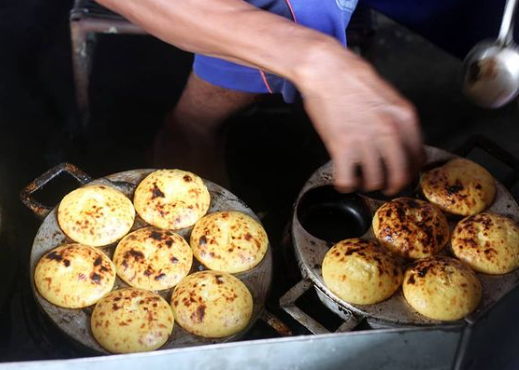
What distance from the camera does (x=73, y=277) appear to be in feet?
6.77

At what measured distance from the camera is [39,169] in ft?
11.0

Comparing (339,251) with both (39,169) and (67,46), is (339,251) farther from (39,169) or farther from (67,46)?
(67,46)

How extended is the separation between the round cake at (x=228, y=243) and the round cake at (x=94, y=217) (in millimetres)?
262

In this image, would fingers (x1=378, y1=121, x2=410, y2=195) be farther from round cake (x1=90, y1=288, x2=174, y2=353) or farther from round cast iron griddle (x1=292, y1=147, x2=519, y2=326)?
round cake (x1=90, y1=288, x2=174, y2=353)

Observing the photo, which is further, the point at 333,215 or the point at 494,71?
the point at 333,215

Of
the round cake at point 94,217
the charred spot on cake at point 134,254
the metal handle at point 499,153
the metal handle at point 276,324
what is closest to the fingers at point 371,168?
the metal handle at point 276,324

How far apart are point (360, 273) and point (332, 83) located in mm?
718

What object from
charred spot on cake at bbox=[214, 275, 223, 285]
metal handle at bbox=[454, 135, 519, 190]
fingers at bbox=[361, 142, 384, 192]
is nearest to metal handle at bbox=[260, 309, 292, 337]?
charred spot on cake at bbox=[214, 275, 223, 285]

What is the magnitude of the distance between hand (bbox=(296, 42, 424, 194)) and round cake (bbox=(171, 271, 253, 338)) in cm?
61

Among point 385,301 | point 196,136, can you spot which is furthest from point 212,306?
point 196,136

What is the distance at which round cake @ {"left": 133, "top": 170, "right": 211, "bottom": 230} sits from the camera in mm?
2320

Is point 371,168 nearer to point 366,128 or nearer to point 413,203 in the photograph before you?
point 366,128

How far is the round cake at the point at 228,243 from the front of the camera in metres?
2.21

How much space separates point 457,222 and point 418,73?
6.89ft
